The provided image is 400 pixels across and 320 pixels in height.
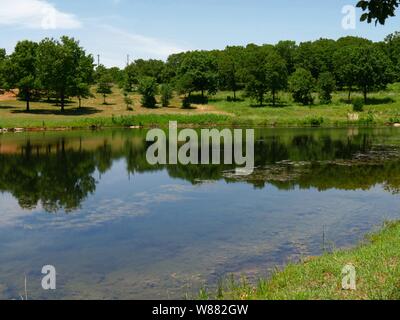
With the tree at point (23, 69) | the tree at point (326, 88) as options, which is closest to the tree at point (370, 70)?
the tree at point (326, 88)

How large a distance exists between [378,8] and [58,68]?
101713mm

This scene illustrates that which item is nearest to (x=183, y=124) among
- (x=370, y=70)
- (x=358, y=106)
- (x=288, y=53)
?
(x=358, y=106)

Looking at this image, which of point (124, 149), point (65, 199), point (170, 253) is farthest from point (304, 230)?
point (124, 149)

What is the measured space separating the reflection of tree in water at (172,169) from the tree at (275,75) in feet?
173

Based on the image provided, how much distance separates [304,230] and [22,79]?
306ft

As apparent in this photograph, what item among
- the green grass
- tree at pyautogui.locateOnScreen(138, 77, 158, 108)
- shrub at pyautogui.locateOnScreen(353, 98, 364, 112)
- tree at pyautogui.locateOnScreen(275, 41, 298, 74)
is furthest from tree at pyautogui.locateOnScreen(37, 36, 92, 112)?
tree at pyautogui.locateOnScreen(275, 41, 298, 74)

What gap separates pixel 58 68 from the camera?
10506 cm

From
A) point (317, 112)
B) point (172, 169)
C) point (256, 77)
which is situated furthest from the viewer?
point (256, 77)

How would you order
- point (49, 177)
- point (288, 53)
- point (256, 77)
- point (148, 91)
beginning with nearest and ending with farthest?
1. point (49, 177)
2. point (148, 91)
3. point (256, 77)
4. point (288, 53)

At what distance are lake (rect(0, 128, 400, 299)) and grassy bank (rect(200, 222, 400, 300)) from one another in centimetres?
152

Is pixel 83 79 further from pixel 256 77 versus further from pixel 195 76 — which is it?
pixel 256 77

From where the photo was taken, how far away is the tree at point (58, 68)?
105188 mm

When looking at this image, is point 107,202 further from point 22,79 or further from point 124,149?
point 22,79

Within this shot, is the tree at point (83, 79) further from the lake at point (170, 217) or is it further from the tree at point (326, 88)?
the lake at point (170, 217)
